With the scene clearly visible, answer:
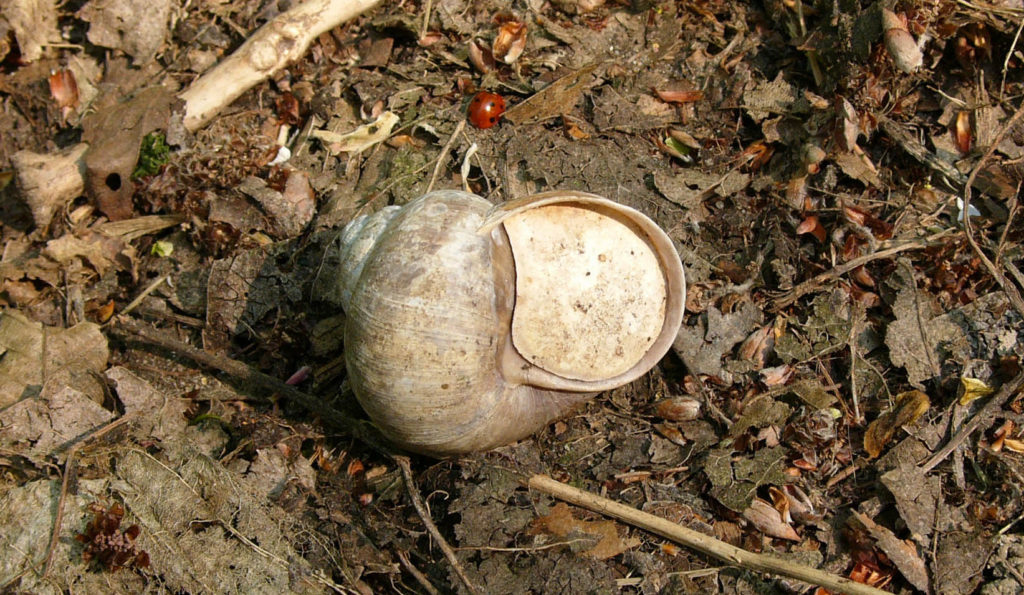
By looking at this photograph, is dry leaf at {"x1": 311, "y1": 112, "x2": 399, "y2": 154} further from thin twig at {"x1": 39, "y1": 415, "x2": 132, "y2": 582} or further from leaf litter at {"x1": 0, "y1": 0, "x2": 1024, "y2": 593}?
thin twig at {"x1": 39, "y1": 415, "x2": 132, "y2": 582}

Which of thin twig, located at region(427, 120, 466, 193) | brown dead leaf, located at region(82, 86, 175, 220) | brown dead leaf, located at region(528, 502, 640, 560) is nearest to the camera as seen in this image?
brown dead leaf, located at region(528, 502, 640, 560)

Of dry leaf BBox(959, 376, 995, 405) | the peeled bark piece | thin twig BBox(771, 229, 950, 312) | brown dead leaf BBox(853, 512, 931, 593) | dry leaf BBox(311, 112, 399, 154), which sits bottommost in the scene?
brown dead leaf BBox(853, 512, 931, 593)

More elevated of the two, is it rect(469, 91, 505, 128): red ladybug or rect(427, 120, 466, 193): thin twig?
rect(469, 91, 505, 128): red ladybug

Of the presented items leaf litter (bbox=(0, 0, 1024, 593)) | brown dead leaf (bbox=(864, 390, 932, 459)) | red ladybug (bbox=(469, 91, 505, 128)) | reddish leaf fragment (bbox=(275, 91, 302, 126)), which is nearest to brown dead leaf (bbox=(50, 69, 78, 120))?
leaf litter (bbox=(0, 0, 1024, 593))

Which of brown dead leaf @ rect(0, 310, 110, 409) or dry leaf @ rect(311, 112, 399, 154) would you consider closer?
brown dead leaf @ rect(0, 310, 110, 409)

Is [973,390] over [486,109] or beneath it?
beneath

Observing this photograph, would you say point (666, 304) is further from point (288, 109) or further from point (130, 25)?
point (130, 25)

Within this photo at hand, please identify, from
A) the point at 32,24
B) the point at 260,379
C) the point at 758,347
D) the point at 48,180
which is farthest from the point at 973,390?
the point at 32,24

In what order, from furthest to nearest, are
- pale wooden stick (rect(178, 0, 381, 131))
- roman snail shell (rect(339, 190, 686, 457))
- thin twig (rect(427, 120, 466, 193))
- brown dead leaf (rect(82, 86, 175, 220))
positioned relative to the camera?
pale wooden stick (rect(178, 0, 381, 131)) → brown dead leaf (rect(82, 86, 175, 220)) → thin twig (rect(427, 120, 466, 193)) → roman snail shell (rect(339, 190, 686, 457))
